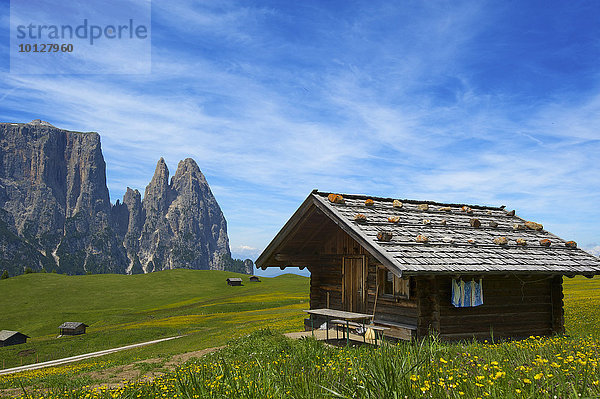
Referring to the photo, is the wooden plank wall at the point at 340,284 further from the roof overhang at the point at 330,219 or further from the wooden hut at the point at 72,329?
the wooden hut at the point at 72,329

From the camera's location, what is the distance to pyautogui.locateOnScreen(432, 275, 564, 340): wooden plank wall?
559 inches

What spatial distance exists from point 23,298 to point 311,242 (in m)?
83.3

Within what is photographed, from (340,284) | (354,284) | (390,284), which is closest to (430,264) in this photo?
(390,284)

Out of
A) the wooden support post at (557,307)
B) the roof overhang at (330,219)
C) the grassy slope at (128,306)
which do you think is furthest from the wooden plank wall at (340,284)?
the grassy slope at (128,306)

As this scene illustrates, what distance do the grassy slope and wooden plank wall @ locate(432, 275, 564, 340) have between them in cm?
2125

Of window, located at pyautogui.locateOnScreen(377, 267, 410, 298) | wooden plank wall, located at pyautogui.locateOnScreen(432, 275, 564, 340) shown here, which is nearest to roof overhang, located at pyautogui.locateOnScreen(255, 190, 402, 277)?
window, located at pyautogui.locateOnScreen(377, 267, 410, 298)

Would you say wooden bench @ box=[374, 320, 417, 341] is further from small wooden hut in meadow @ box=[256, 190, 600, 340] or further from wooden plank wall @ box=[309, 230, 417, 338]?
wooden plank wall @ box=[309, 230, 417, 338]

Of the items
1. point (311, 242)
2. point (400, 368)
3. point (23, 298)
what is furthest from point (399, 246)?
point (23, 298)

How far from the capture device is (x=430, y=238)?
1519cm

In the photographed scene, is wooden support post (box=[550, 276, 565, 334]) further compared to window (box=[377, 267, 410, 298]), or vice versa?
wooden support post (box=[550, 276, 565, 334])

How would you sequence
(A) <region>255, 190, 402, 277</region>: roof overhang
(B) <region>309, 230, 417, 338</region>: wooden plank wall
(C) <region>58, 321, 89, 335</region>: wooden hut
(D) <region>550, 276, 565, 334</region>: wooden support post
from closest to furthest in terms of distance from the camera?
(A) <region>255, 190, 402, 277</region>: roof overhang → (B) <region>309, 230, 417, 338</region>: wooden plank wall → (D) <region>550, 276, 565, 334</region>: wooden support post → (C) <region>58, 321, 89, 335</region>: wooden hut

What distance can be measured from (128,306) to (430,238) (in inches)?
2885

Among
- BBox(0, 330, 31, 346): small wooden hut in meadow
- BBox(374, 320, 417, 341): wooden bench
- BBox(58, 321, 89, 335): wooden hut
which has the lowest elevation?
BBox(0, 330, 31, 346): small wooden hut in meadow

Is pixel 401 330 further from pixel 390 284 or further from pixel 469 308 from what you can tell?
pixel 469 308
